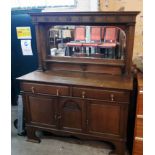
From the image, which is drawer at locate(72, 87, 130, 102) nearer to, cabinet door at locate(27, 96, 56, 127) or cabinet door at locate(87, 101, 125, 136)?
cabinet door at locate(87, 101, 125, 136)

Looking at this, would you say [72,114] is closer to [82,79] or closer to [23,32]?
[82,79]

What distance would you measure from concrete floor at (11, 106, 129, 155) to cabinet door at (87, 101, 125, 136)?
267 mm

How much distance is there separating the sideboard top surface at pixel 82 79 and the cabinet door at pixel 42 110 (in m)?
0.21

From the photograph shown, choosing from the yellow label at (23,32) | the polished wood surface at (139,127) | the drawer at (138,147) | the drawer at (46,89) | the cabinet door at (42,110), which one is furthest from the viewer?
the yellow label at (23,32)

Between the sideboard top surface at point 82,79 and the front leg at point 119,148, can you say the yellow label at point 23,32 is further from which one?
the front leg at point 119,148

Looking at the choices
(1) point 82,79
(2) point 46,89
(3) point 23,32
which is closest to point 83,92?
(1) point 82,79

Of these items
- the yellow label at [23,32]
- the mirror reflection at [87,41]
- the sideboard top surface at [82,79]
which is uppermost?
the yellow label at [23,32]

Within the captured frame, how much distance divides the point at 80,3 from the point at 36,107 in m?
1.51

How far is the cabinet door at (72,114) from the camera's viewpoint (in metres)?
2.14

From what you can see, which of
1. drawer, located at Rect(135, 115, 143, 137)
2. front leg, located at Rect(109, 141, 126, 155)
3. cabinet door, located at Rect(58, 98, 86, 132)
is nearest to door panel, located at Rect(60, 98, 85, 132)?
cabinet door, located at Rect(58, 98, 86, 132)

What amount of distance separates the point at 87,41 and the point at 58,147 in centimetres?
125

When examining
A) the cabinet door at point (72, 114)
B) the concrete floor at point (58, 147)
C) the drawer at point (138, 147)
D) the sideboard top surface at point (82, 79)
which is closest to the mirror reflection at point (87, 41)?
the sideboard top surface at point (82, 79)

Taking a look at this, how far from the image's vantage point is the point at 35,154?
7.31ft
